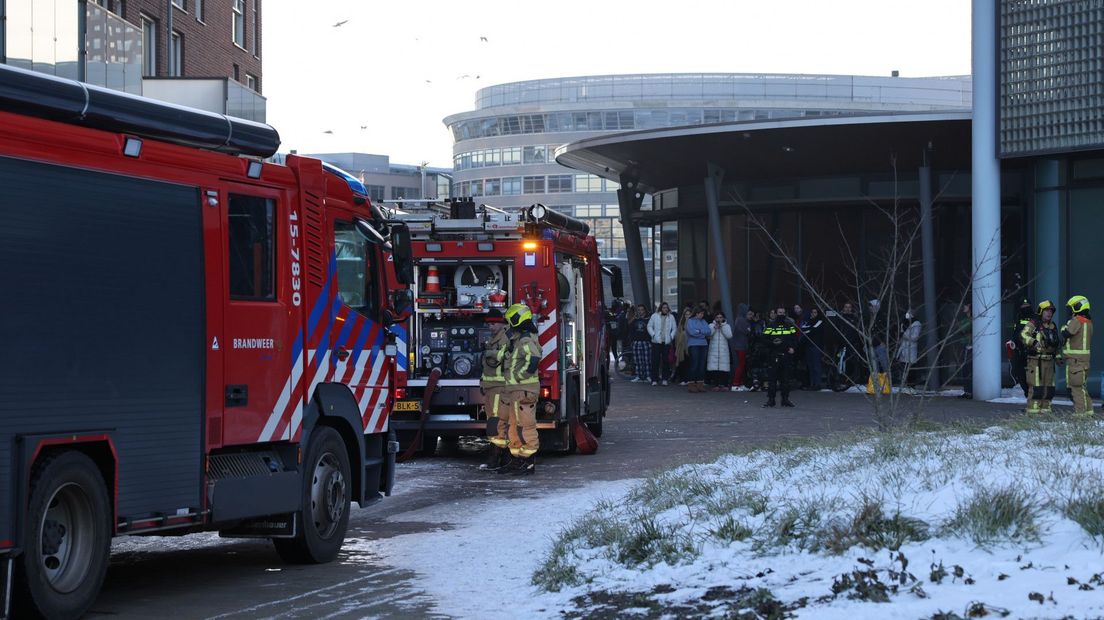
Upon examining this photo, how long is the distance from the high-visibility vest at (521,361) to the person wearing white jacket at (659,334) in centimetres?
1569

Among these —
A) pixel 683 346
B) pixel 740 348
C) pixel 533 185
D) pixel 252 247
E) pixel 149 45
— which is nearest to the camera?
pixel 252 247

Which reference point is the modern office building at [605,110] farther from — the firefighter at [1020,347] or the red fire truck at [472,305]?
the red fire truck at [472,305]

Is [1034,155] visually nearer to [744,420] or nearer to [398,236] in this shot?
[744,420]

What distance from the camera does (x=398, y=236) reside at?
11250mm

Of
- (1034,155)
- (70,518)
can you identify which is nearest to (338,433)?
(70,518)

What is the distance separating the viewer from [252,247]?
915 centimetres

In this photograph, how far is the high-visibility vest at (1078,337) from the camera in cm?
1869

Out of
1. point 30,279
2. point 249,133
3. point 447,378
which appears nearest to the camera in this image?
point 30,279

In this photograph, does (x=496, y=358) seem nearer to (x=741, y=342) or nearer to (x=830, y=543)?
(x=830, y=543)

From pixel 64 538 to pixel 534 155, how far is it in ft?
351

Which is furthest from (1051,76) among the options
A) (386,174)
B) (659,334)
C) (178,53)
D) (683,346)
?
(386,174)

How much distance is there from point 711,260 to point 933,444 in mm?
25313

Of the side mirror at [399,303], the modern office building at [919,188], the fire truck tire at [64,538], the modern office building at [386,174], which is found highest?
the modern office building at [386,174]

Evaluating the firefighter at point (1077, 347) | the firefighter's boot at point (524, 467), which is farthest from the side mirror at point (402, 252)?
the firefighter at point (1077, 347)
